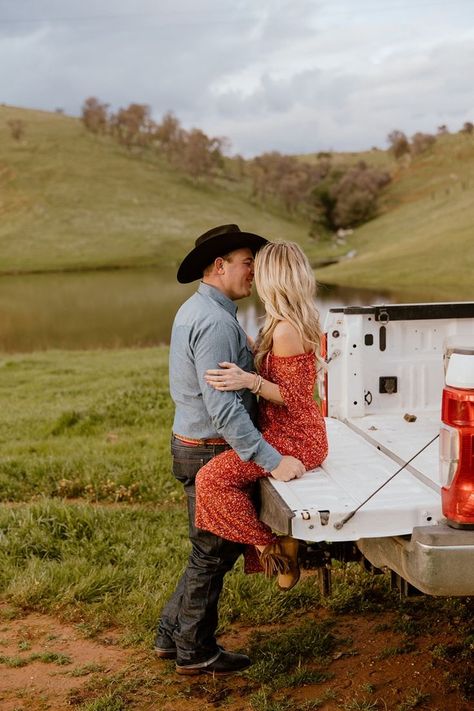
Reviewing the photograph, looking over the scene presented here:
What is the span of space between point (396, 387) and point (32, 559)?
2756mm

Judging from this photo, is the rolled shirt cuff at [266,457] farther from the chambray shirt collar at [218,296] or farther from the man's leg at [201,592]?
the chambray shirt collar at [218,296]

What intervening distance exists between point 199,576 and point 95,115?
136 m

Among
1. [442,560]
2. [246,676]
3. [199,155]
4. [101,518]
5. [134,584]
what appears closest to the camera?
[442,560]

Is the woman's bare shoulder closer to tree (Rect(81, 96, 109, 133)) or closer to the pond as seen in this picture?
the pond

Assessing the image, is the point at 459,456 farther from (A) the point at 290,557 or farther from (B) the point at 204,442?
(B) the point at 204,442

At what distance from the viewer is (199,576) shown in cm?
436

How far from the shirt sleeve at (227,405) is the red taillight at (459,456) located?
3.00 ft

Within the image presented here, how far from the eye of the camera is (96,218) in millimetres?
100250

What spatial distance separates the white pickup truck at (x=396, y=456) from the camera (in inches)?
132

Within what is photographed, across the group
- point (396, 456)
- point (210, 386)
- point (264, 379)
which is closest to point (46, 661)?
point (210, 386)

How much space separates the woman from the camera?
4055 millimetres

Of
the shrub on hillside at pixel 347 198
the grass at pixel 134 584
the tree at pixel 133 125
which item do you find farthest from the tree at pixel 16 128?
the grass at pixel 134 584

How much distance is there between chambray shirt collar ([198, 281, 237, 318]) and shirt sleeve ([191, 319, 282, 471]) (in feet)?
0.56

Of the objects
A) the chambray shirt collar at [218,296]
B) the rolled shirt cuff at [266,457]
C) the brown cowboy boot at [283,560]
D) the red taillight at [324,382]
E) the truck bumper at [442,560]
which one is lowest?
the brown cowboy boot at [283,560]
